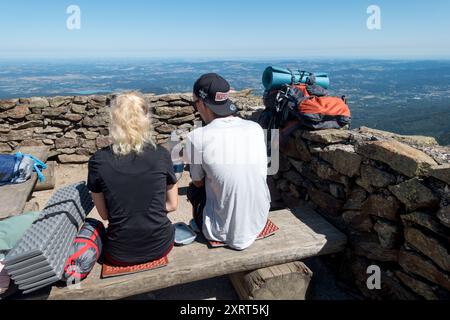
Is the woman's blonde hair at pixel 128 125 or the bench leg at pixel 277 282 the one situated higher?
the woman's blonde hair at pixel 128 125

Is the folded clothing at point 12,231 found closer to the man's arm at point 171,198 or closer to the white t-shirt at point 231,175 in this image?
the man's arm at point 171,198

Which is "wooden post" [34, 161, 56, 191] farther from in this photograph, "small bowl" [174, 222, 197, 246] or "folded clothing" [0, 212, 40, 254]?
"small bowl" [174, 222, 197, 246]

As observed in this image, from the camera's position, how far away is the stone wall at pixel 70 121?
7504 mm

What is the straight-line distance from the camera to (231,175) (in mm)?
2814

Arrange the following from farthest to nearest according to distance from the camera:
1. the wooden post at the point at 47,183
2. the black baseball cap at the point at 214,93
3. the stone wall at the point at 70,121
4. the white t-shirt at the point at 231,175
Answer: the stone wall at the point at 70,121 → the wooden post at the point at 47,183 → the black baseball cap at the point at 214,93 → the white t-shirt at the point at 231,175

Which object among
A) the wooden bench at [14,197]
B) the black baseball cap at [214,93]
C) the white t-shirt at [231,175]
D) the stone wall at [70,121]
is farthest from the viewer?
the stone wall at [70,121]

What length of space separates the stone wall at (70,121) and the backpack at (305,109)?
2697mm

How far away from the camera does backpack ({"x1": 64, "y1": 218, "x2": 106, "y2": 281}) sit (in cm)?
255

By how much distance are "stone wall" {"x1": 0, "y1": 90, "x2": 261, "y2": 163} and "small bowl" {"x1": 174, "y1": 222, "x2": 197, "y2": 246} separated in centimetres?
442

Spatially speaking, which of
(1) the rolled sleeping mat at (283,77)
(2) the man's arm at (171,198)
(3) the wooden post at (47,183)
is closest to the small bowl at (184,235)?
(2) the man's arm at (171,198)

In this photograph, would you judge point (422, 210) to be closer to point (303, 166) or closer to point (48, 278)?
point (303, 166)

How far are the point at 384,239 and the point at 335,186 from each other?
33.2 inches

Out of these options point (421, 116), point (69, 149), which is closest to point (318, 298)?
point (69, 149)

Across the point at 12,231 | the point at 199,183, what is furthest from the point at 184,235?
the point at 12,231
